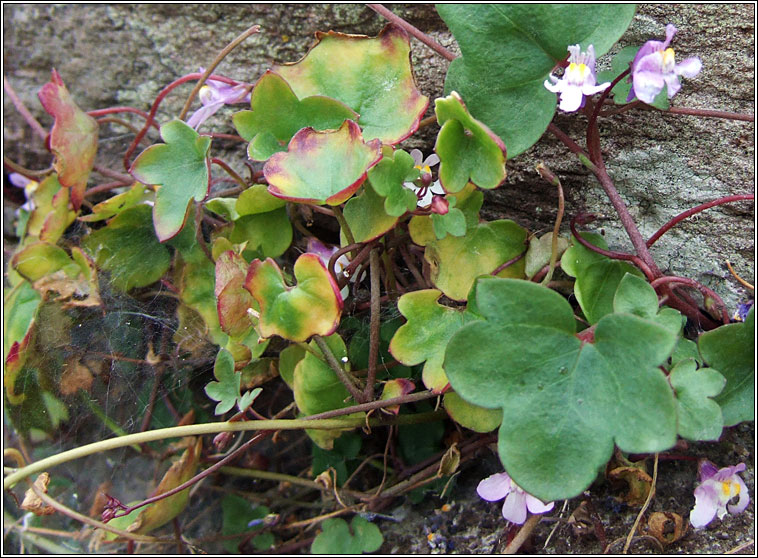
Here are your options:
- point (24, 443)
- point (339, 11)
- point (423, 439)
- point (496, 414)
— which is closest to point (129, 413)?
point (24, 443)

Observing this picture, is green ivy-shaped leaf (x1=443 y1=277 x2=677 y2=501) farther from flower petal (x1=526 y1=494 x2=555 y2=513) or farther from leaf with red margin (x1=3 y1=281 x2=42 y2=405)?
leaf with red margin (x1=3 y1=281 x2=42 y2=405)

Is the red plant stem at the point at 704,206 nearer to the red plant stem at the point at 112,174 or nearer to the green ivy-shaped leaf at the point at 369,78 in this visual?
the green ivy-shaped leaf at the point at 369,78

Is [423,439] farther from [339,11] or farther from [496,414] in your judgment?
[339,11]

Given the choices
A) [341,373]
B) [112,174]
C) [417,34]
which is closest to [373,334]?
[341,373]

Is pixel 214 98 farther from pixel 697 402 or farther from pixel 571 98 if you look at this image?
pixel 697 402

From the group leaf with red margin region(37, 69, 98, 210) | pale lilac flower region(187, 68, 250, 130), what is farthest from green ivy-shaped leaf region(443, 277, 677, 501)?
leaf with red margin region(37, 69, 98, 210)

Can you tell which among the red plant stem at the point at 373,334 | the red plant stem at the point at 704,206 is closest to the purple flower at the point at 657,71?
the red plant stem at the point at 704,206
